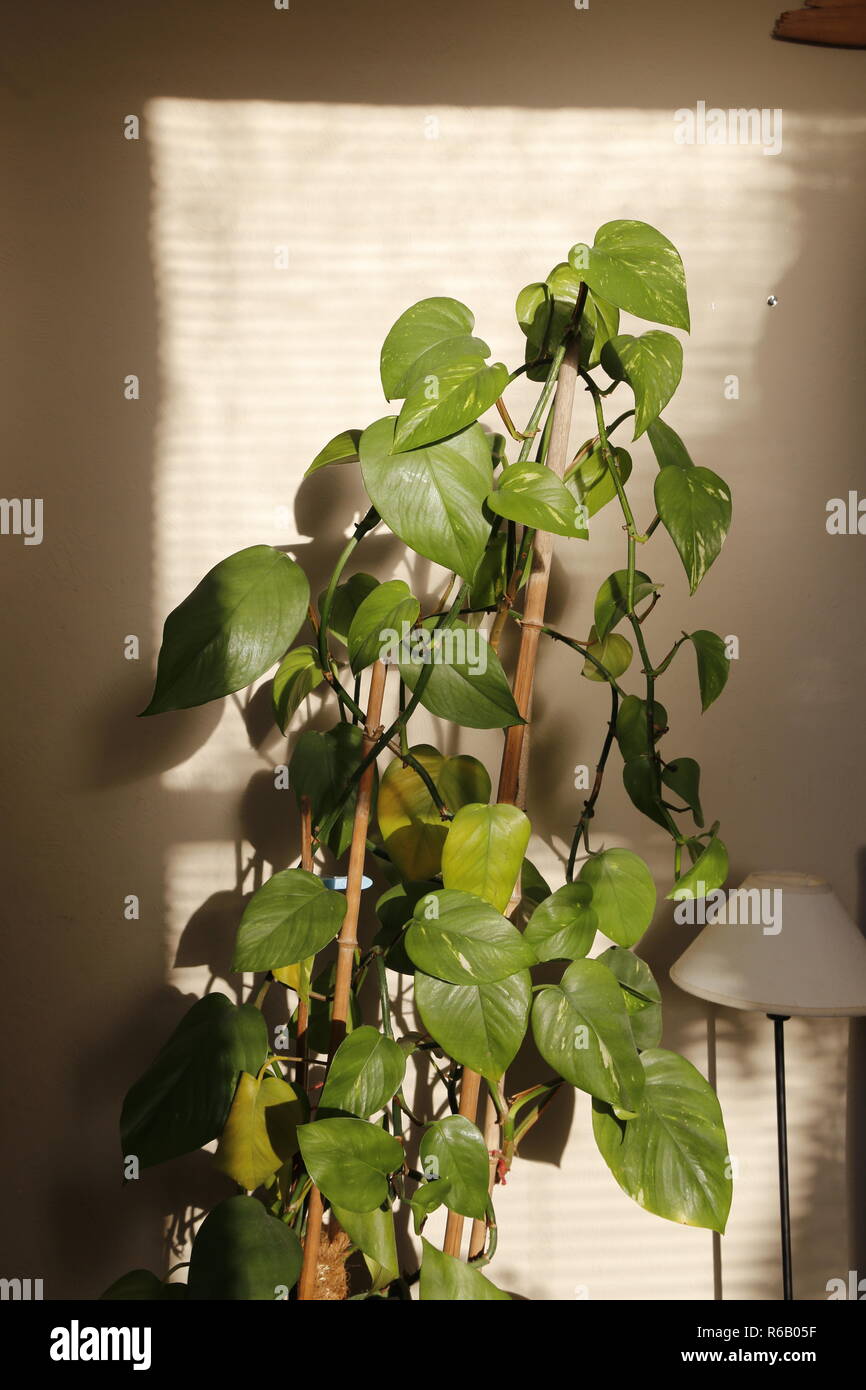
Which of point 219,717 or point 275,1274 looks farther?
point 219,717

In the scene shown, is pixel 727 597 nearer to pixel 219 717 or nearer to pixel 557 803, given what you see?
pixel 557 803

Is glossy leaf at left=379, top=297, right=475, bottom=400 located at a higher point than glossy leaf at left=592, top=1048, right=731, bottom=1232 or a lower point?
higher

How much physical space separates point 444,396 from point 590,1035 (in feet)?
1.95

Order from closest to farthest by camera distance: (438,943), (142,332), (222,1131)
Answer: (438,943)
(222,1131)
(142,332)

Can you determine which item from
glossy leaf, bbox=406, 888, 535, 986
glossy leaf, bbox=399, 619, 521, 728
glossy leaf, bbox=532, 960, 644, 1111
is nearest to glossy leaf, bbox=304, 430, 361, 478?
glossy leaf, bbox=399, 619, 521, 728

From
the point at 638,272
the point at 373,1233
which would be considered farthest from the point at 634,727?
the point at 373,1233

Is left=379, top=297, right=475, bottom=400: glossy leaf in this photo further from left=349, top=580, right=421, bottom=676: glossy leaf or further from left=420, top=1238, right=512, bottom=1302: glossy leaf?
left=420, top=1238, right=512, bottom=1302: glossy leaf

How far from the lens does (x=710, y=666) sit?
108cm

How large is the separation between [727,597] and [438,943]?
2.55 feet

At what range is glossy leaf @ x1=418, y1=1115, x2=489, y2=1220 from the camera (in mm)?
908

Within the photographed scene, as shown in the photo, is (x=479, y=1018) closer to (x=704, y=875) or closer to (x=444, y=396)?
(x=704, y=875)

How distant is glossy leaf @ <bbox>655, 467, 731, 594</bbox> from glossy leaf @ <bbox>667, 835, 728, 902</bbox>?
301mm
